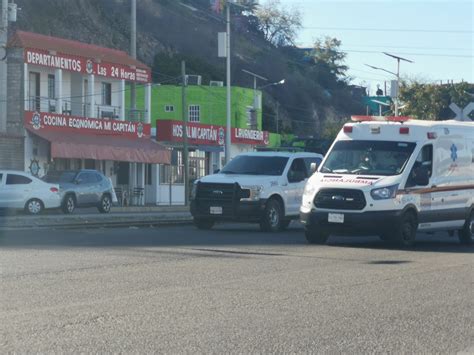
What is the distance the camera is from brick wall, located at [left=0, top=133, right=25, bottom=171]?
44819 millimetres

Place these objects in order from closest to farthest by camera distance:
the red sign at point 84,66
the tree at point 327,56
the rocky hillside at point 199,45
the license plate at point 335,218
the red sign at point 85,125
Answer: the license plate at point 335,218
the red sign at point 85,125
the red sign at point 84,66
the rocky hillside at point 199,45
the tree at point 327,56

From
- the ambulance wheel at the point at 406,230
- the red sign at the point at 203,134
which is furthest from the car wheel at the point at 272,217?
the red sign at the point at 203,134

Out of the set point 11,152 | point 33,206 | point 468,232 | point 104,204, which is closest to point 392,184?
point 468,232

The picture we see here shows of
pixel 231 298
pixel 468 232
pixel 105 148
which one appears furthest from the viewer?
pixel 105 148

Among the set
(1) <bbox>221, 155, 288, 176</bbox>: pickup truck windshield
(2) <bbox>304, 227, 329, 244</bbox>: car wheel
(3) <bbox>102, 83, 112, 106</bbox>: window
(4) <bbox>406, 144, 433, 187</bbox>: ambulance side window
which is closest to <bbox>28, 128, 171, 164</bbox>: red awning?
(3) <bbox>102, 83, 112, 106</bbox>: window

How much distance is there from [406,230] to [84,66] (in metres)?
33.9

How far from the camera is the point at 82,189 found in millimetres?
36688

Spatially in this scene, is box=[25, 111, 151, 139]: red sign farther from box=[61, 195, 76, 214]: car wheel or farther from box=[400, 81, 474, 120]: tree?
box=[400, 81, 474, 120]: tree

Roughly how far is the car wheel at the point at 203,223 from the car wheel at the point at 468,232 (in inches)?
240

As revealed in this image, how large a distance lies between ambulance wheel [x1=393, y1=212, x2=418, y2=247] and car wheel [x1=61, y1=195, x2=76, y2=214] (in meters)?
18.4

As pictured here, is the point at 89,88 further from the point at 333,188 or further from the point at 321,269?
the point at 321,269

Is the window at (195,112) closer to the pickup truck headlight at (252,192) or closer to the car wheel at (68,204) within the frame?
the car wheel at (68,204)

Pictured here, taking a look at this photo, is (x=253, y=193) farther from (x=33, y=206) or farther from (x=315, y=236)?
(x=33, y=206)

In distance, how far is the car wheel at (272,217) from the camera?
23734 mm
